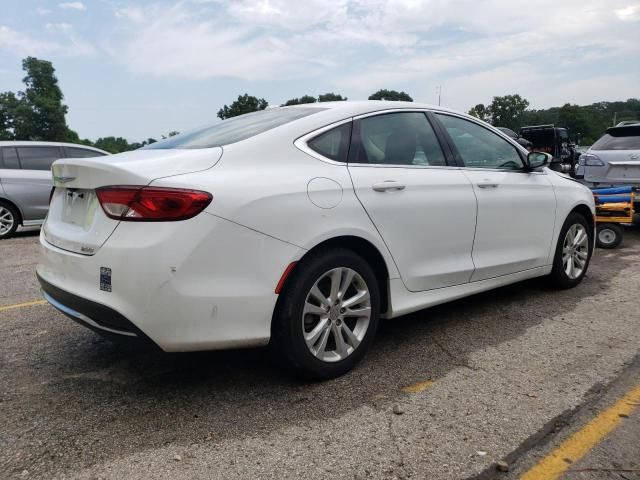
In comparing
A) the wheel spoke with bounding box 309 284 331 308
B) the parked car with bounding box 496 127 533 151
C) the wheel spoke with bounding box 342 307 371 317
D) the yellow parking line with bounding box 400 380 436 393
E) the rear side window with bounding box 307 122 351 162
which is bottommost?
the yellow parking line with bounding box 400 380 436 393

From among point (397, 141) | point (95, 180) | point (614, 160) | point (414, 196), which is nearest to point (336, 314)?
point (414, 196)

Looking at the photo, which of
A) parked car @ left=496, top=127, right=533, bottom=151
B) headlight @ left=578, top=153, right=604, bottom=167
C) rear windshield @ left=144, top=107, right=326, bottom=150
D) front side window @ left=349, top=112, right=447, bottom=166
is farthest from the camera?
parked car @ left=496, top=127, right=533, bottom=151

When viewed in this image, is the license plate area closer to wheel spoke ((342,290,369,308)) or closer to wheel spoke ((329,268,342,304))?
wheel spoke ((329,268,342,304))

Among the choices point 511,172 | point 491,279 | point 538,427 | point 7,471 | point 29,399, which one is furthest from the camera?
point 511,172

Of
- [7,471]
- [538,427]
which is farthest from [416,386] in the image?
[7,471]

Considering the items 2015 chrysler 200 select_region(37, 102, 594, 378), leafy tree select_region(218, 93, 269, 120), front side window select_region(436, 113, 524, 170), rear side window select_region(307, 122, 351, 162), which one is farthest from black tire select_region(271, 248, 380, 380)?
leafy tree select_region(218, 93, 269, 120)

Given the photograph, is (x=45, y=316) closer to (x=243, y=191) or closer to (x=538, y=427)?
(x=243, y=191)

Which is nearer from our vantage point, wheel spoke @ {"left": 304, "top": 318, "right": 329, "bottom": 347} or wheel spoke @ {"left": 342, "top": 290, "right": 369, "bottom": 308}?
wheel spoke @ {"left": 304, "top": 318, "right": 329, "bottom": 347}

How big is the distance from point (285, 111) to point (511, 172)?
1.92m

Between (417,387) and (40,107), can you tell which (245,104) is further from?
(417,387)

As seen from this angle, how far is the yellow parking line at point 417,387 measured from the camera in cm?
289

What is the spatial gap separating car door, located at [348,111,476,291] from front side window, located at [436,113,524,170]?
210 millimetres

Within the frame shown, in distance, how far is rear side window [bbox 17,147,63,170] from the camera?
939 centimetres

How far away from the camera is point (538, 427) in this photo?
2486 millimetres
